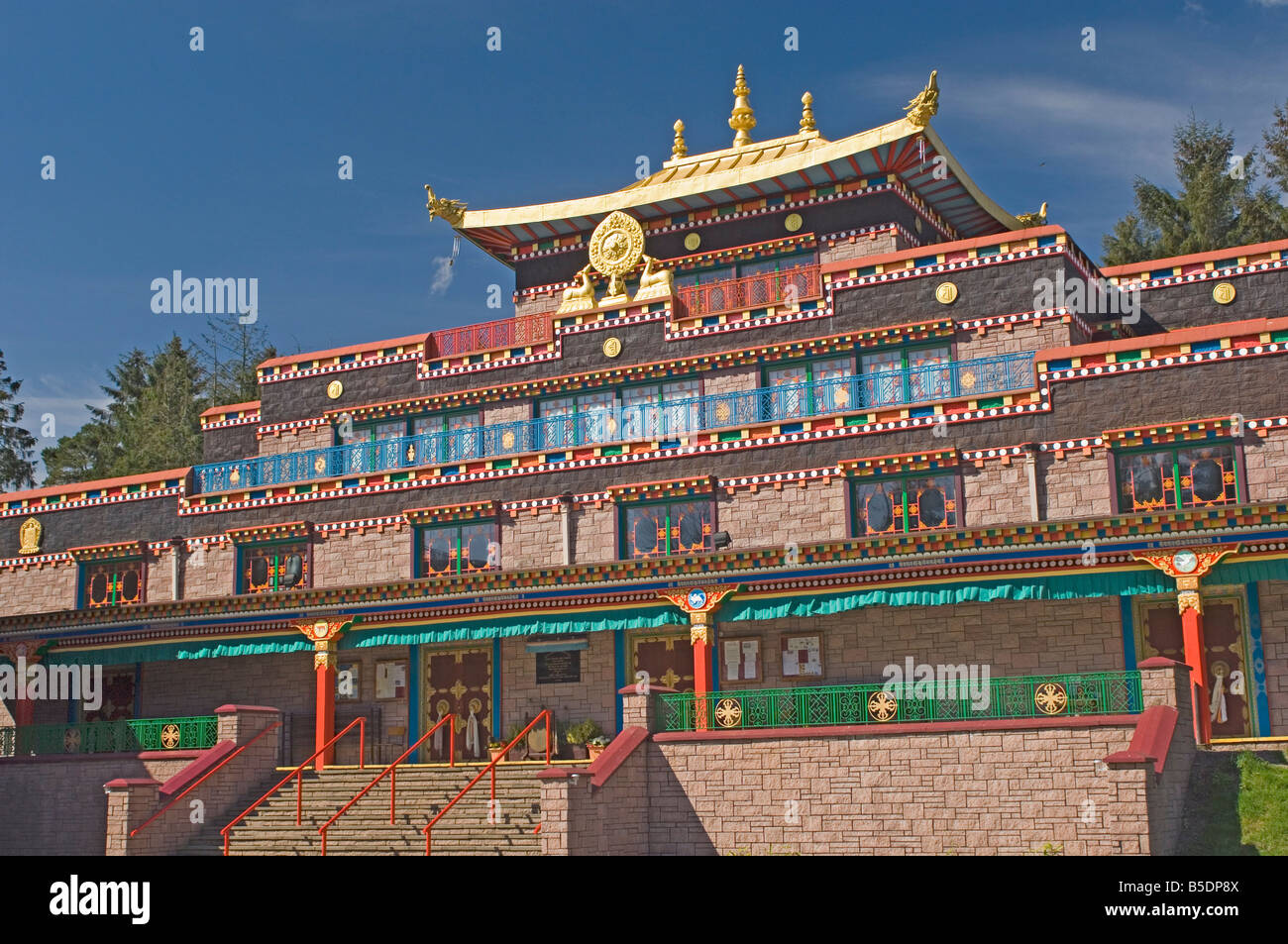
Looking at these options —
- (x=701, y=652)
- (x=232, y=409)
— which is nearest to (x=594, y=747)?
(x=701, y=652)

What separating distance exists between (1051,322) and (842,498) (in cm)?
603

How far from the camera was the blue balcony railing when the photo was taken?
31453mm

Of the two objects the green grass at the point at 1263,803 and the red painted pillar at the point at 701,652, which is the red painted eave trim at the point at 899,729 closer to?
the red painted pillar at the point at 701,652

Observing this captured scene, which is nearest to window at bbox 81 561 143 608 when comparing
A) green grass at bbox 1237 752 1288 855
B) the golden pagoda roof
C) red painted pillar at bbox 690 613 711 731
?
the golden pagoda roof

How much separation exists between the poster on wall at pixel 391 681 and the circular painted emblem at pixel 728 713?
9963 millimetres

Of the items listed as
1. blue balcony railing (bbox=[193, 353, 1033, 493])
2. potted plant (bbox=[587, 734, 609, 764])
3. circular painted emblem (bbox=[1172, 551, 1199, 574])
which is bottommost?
potted plant (bbox=[587, 734, 609, 764])

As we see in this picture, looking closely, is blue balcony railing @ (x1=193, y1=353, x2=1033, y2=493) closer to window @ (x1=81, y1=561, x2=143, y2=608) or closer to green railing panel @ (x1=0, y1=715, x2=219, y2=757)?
window @ (x1=81, y1=561, x2=143, y2=608)

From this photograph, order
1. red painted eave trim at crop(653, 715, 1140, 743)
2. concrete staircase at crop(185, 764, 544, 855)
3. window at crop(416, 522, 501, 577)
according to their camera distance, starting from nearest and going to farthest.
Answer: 1. red painted eave trim at crop(653, 715, 1140, 743)
2. concrete staircase at crop(185, 764, 544, 855)
3. window at crop(416, 522, 501, 577)

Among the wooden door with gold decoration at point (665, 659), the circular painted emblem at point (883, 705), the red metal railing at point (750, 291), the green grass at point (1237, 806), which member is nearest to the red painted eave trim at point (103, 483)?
the red metal railing at point (750, 291)

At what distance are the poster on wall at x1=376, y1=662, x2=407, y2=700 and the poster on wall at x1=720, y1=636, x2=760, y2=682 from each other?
25.2 feet

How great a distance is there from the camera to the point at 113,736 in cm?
3184

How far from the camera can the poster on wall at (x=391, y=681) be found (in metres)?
33.2

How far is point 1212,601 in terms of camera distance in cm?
2644
